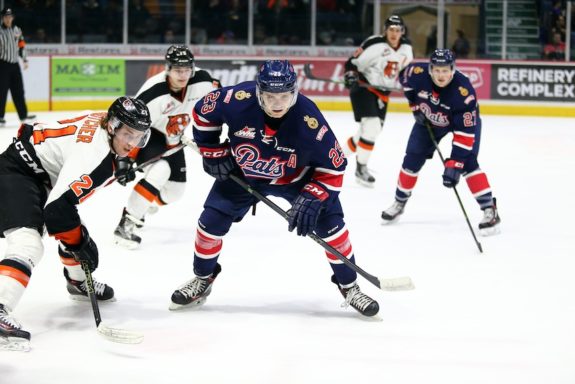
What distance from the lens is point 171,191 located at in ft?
17.8

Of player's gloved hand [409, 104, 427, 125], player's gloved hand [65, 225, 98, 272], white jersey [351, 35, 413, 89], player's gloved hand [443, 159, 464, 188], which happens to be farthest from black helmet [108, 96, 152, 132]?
white jersey [351, 35, 413, 89]

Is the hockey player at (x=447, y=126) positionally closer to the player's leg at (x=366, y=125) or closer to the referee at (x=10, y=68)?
the player's leg at (x=366, y=125)

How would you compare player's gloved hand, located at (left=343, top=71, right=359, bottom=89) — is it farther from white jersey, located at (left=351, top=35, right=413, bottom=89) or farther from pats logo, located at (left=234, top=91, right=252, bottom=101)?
pats logo, located at (left=234, top=91, right=252, bottom=101)

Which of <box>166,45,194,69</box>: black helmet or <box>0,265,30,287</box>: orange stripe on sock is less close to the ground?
<box>166,45,194,69</box>: black helmet

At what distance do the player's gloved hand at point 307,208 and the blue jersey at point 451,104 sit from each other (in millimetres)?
1955

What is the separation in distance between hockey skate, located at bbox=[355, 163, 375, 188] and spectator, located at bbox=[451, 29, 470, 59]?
6018mm

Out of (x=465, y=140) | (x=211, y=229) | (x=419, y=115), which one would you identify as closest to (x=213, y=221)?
(x=211, y=229)

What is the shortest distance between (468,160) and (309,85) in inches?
249

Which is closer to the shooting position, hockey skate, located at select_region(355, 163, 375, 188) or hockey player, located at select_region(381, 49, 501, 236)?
hockey player, located at select_region(381, 49, 501, 236)

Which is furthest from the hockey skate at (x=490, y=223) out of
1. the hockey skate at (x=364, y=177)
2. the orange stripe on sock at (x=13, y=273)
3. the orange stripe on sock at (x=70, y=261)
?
the orange stripe on sock at (x=13, y=273)

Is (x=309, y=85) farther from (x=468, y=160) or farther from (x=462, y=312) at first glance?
(x=462, y=312)

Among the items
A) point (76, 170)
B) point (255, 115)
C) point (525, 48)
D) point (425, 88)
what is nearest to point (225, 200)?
point (255, 115)

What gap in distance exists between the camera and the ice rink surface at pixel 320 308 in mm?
3234

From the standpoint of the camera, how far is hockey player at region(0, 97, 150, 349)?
330 cm
